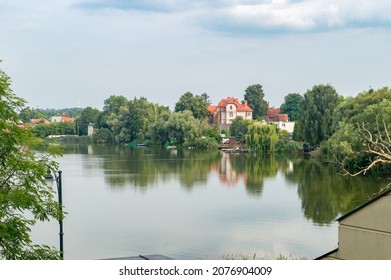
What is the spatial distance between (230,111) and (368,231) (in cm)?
4377

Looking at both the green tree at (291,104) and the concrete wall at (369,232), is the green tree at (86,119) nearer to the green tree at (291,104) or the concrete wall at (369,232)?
the green tree at (291,104)

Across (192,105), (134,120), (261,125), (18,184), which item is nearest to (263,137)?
(261,125)

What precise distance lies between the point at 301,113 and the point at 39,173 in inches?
1017

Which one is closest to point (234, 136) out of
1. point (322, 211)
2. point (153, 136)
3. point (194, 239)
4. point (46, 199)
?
point (153, 136)

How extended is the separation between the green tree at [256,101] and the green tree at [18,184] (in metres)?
44.9

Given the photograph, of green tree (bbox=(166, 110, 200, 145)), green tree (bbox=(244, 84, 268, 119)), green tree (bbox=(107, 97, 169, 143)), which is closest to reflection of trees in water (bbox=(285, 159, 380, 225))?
green tree (bbox=(166, 110, 200, 145))

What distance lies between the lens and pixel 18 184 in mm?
4160

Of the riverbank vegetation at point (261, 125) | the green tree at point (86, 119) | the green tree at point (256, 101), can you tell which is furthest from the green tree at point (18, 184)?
the green tree at point (86, 119)

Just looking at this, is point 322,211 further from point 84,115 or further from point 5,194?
point 84,115

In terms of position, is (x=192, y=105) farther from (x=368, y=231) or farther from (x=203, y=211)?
(x=368, y=231)

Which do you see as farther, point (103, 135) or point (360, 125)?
point (103, 135)

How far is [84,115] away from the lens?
49469 millimetres

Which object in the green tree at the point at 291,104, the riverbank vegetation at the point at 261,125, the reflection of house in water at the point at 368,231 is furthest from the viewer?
the green tree at the point at 291,104

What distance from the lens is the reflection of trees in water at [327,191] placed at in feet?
40.7
